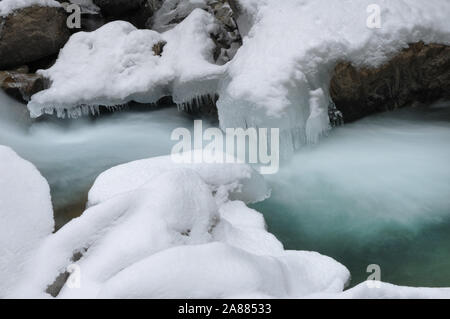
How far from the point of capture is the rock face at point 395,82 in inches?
221

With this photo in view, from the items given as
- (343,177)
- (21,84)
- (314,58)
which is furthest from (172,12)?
(343,177)

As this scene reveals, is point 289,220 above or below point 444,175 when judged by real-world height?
below

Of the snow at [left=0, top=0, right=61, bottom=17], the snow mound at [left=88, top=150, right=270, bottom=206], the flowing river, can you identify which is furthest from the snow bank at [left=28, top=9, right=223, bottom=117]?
the snow mound at [left=88, top=150, right=270, bottom=206]

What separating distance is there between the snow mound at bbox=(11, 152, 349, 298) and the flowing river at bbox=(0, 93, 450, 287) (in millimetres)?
937

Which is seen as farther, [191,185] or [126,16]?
[126,16]

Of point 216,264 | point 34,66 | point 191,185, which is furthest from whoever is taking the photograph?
point 34,66

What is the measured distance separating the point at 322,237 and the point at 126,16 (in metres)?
6.47

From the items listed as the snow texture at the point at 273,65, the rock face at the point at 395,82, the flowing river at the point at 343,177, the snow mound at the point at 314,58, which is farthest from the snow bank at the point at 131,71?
the rock face at the point at 395,82

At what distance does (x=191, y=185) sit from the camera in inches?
126

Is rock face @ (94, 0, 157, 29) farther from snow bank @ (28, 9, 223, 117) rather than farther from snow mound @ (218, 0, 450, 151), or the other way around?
→ snow mound @ (218, 0, 450, 151)

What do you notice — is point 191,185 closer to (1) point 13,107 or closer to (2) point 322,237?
(2) point 322,237

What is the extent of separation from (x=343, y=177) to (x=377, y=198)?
0.54 metres

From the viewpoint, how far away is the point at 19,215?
2930 mm
